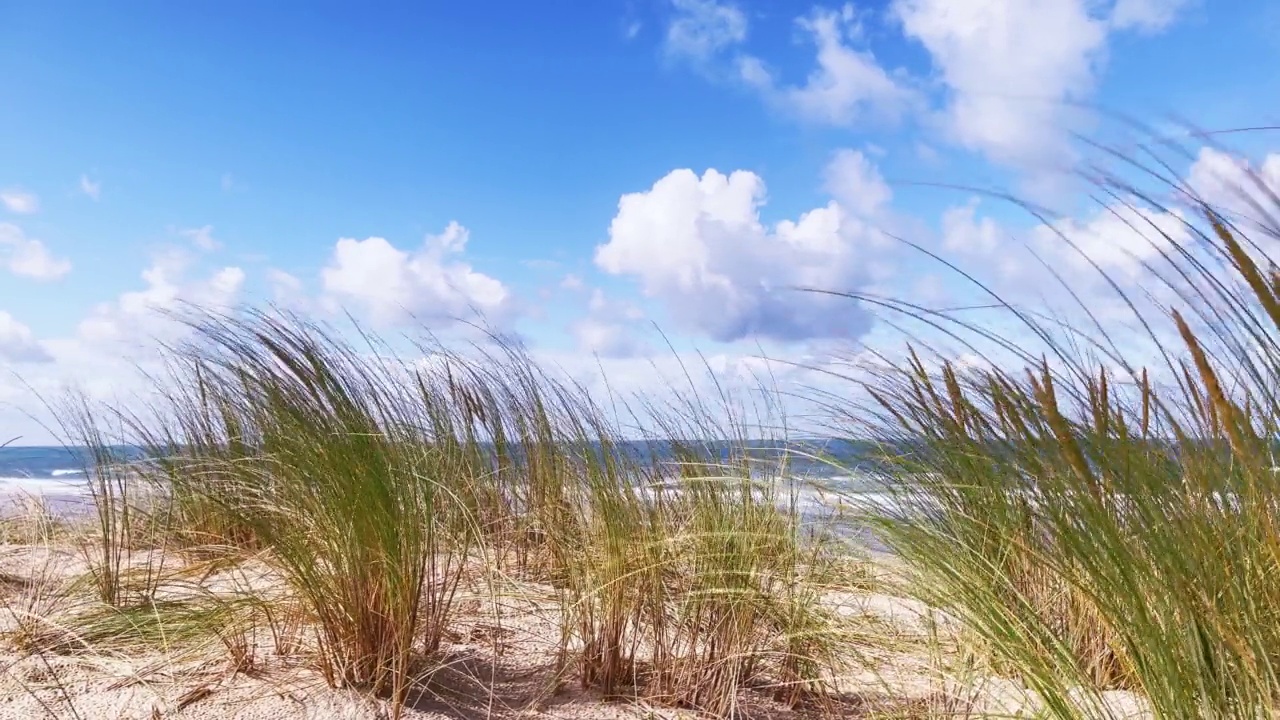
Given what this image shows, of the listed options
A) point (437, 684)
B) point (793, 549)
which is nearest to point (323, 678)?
point (437, 684)

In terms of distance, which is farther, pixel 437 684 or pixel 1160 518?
pixel 437 684

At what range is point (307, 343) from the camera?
2613mm

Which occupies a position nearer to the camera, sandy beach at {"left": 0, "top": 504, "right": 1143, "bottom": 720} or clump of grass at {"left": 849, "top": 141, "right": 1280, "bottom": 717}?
clump of grass at {"left": 849, "top": 141, "right": 1280, "bottom": 717}

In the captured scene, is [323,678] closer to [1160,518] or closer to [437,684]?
[437,684]

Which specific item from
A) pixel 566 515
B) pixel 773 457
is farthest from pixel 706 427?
pixel 566 515

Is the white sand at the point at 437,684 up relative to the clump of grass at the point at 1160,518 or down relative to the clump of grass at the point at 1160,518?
down

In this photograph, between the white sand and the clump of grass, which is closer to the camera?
the clump of grass

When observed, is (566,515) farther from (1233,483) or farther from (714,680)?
(1233,483)

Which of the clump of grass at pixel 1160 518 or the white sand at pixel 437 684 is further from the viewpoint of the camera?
the white sand at pixel 437 684

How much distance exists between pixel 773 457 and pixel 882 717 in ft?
3.04

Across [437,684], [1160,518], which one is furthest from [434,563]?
[1160,518]

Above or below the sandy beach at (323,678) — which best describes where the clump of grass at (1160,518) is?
above

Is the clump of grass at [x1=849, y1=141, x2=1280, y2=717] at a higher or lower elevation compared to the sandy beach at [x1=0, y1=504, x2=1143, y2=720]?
higher

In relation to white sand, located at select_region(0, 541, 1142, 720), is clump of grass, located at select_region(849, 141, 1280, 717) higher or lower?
higher
